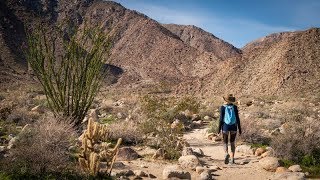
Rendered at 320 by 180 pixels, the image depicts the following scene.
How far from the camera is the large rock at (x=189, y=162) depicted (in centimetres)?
845

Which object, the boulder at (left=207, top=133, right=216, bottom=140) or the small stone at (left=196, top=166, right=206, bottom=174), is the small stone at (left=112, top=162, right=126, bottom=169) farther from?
the boulder at (left=207, top=133, right=216, bottom=140)

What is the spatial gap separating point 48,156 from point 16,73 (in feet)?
146

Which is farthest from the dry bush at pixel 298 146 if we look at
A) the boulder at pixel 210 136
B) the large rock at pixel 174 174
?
the boulder at pixel 210 136

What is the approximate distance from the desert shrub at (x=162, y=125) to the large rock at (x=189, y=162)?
0.74m

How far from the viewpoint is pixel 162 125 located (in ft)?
36.1

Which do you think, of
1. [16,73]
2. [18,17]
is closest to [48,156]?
[16,73]

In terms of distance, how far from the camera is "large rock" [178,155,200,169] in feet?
27.7

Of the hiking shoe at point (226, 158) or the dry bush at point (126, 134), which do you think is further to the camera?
the dry bush at point (126, 134)

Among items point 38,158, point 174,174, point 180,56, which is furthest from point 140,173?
point 180,56

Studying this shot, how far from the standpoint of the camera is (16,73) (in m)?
48.8

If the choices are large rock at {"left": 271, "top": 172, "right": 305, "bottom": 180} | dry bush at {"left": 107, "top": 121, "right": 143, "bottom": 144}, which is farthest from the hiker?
dry bush at {"left": 107, "top": 121, "right": 143, "bottom": 144}

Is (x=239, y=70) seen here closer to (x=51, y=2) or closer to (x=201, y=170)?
(x=201, y=170)

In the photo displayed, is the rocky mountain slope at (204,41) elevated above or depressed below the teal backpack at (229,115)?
above

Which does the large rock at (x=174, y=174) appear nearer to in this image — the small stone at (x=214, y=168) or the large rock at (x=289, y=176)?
the small stone at (x=214, y=168)
